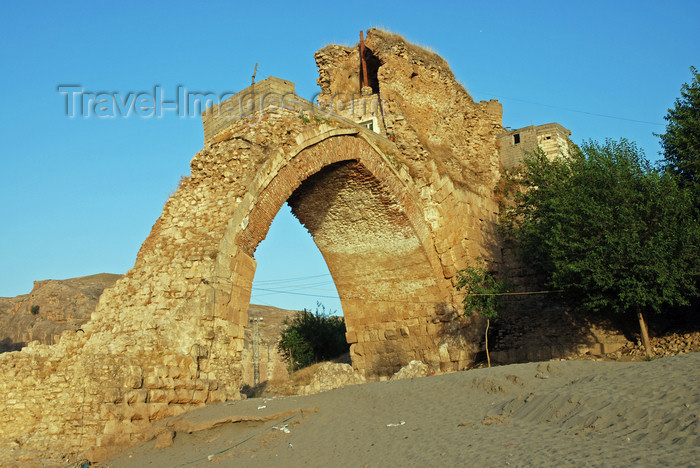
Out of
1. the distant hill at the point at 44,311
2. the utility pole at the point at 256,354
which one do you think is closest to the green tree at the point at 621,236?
the utility pole at the point at 256,354

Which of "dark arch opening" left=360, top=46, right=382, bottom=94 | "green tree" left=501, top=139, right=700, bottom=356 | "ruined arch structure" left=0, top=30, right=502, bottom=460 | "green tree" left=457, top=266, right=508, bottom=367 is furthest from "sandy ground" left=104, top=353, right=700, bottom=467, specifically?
"dark arch opening" left=360, top=46, right=382, bottom=94

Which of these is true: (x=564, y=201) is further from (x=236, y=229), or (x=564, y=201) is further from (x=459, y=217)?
(x=236, y=229)

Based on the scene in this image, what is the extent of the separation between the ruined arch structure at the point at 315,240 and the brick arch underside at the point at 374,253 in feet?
0.10

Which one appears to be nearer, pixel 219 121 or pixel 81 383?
pixel 81 383

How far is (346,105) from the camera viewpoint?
15.6m

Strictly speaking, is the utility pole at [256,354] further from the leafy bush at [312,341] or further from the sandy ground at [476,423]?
the sandy ground at [476,423]

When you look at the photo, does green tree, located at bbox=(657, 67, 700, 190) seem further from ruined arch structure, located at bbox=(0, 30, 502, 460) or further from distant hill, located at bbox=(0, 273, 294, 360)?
distant hill, located at bbox=(0, 273, 294, 360)

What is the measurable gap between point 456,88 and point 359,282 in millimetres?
5767

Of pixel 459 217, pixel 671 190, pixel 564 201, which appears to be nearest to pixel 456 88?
pixel 459 217

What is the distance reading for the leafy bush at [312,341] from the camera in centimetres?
2092

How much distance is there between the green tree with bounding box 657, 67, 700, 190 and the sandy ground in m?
4.80

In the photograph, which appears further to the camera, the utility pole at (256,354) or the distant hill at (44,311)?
the utility pole at (256,354)

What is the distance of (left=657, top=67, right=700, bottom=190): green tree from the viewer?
464 inches

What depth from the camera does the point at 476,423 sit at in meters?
6.89
